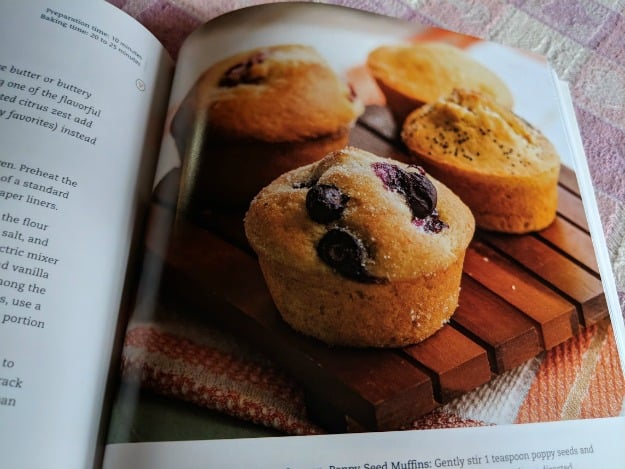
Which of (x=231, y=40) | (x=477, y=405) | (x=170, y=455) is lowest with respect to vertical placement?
(x=170, y=455)

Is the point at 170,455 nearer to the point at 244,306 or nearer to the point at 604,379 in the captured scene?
the point at 244,306

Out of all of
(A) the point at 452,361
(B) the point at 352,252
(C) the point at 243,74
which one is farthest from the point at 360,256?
(C) the point at 243,74

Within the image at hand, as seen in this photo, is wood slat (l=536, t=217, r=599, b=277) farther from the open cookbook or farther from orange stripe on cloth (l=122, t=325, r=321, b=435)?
orange stripe on cloth (l=122, t=325, r=321, b=435)

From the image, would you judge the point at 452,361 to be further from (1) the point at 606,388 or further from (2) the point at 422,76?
(2) the point at 422,76

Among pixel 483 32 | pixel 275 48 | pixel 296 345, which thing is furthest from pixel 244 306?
pixel 483 32

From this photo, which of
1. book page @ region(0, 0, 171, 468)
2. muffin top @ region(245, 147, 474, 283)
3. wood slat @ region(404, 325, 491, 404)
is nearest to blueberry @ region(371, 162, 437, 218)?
muffin top @ region(245, 147, 474, 283)

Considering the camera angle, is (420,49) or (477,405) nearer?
(477,405)
